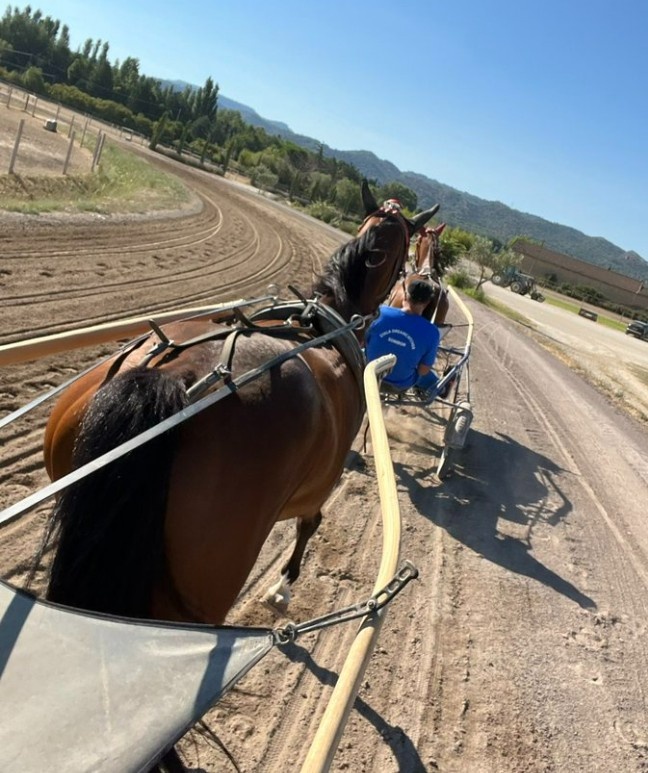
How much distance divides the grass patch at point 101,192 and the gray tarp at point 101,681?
44.1 ft

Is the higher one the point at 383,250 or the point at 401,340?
the point at 383,250

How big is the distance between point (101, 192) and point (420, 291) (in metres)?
20.3

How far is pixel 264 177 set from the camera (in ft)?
192

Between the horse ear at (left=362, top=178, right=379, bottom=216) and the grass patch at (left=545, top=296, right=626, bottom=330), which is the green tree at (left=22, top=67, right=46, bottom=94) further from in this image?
the horse ear at (left=362, top=178, right=379, bottom=216)

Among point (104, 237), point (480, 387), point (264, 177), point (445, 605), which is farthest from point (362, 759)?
point (264, 177)

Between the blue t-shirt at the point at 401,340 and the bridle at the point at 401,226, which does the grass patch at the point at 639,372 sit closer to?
Result: the blue t-shirt at the point at 401,340

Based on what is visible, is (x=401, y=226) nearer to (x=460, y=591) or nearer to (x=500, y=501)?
(x=460, y=591)

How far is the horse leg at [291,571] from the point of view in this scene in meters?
3.97

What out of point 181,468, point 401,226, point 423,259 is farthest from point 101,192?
point 181,468

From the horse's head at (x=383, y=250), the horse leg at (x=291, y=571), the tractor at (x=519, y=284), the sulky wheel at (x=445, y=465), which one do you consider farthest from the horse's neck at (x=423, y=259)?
the tractor at (x=519, y=284)

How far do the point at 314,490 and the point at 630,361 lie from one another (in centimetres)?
2312

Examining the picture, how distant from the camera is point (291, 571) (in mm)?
4086

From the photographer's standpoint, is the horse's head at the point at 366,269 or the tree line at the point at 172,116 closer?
the horse's head at the point at 366,269

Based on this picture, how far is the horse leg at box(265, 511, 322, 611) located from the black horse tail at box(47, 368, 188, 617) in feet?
6.58
